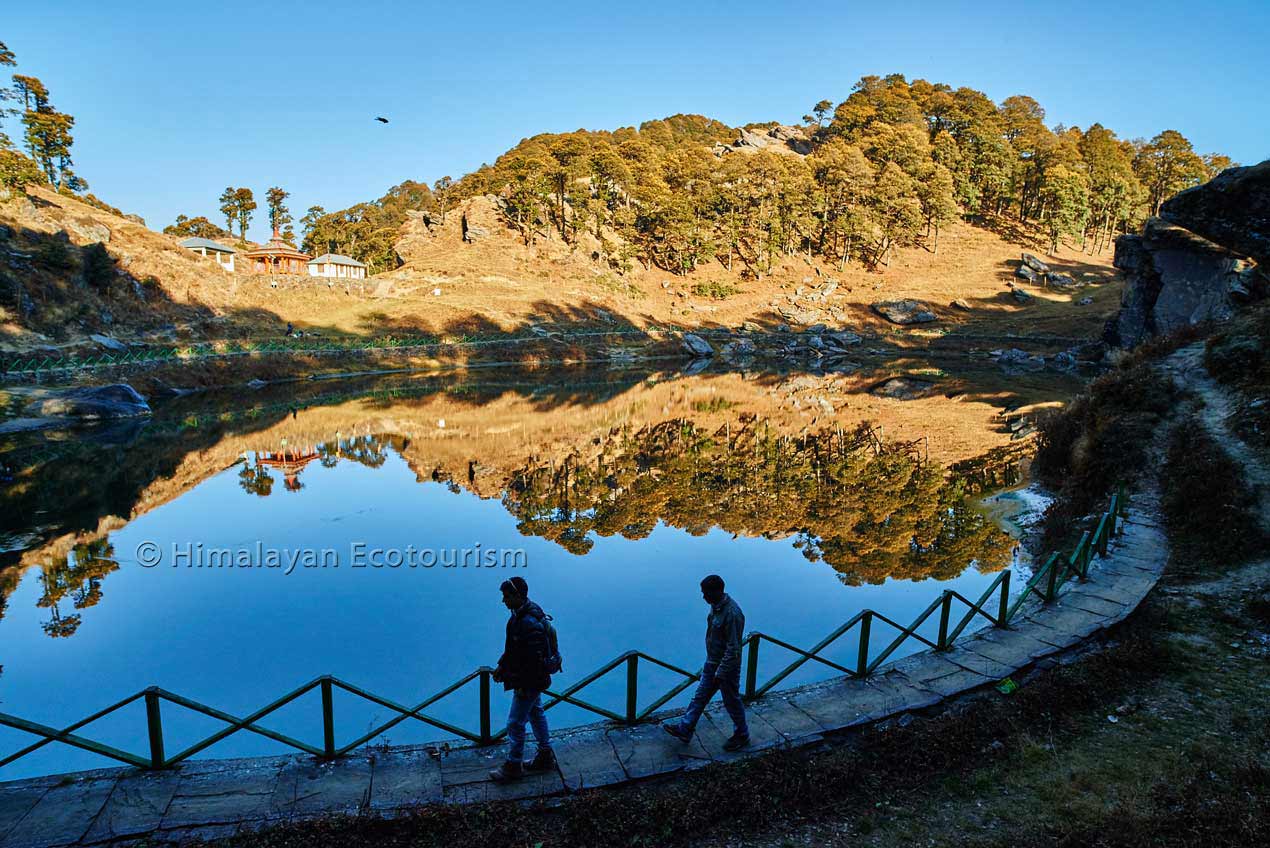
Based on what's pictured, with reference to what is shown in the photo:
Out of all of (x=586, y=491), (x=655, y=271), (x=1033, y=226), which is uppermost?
(x=1033, y=226)

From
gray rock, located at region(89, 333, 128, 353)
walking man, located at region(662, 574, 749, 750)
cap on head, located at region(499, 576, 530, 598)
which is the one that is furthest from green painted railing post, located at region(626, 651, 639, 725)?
gray rock, located at region(89, 333, 128, 353)

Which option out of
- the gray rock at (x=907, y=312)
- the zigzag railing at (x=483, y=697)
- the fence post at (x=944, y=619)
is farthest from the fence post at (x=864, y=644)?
the gray rock at (x=907, y=312)

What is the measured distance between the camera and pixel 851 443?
Answer: 3200cm

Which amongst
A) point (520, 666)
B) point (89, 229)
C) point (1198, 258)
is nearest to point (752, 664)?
point (520, 666)

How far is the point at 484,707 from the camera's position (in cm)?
815

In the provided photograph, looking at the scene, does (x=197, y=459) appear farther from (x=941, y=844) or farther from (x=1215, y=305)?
(x=1215, y=305)

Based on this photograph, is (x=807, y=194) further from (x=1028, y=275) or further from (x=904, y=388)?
(x=904, y=388)

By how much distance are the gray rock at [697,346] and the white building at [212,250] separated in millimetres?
45549

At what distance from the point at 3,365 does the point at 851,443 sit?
4406 cm

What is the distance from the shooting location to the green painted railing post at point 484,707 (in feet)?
26.0

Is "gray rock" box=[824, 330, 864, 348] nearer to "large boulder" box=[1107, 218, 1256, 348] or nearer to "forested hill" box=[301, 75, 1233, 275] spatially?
"forested hill" box=[301, 75, 1233, 275]

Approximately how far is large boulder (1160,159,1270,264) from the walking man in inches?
1128

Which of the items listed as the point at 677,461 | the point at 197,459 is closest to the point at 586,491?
the point at 677,461

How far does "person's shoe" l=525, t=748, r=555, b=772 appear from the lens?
7.71 m
